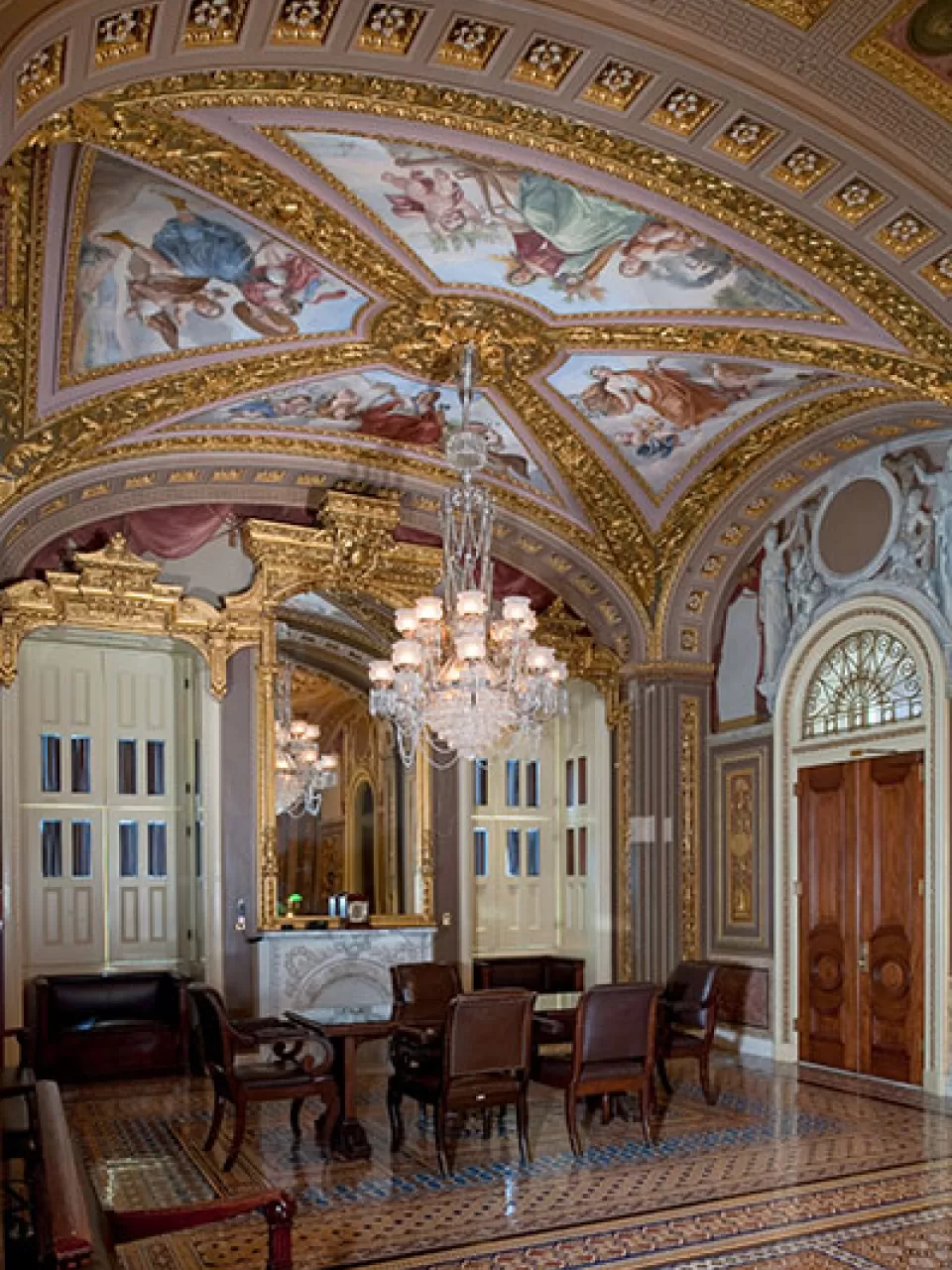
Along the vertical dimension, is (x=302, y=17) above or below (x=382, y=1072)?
above

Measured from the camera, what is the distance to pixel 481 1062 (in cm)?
616

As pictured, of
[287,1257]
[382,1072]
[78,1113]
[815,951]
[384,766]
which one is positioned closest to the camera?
[287,1257]

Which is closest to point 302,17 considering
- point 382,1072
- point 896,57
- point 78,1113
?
point 896,57

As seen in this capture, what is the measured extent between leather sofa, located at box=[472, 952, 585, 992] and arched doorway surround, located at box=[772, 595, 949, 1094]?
2190mm

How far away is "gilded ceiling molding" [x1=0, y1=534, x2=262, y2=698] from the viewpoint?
8.92m

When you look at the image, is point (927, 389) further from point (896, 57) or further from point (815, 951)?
point (815, 951)

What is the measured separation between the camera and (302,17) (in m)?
4.25

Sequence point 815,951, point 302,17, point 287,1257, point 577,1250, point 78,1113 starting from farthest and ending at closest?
point 815,951
point 78,1113
point 577,1250
point 302,17
point 287,1257

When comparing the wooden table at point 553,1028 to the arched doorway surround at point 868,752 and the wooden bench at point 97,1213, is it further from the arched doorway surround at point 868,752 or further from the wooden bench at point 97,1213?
the wooden bench at point 97,1213

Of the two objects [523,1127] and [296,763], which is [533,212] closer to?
[523,1127]

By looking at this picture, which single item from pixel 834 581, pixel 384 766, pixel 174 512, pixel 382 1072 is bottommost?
pixel 382 1072

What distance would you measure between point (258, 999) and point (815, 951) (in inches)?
167

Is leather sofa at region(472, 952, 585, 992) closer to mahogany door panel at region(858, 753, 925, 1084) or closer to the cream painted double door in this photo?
the cream painted double door

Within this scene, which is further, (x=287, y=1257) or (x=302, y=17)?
(x=302, y=17)
